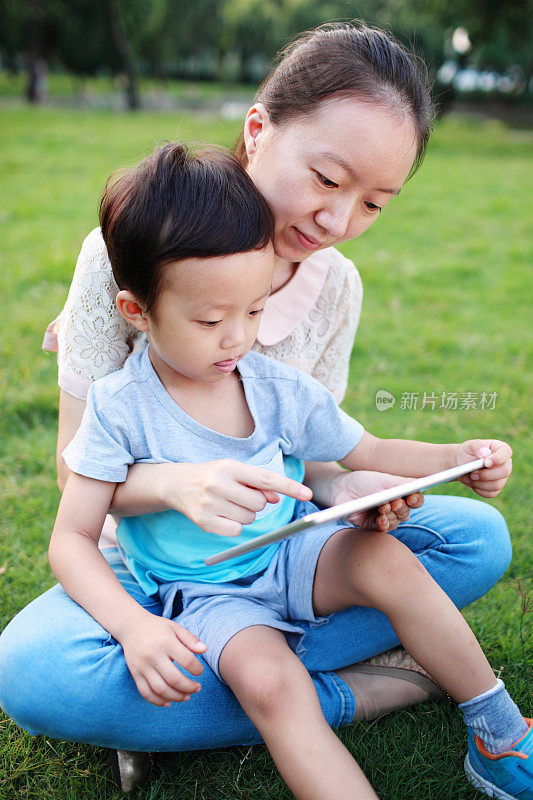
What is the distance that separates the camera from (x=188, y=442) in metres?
1.57

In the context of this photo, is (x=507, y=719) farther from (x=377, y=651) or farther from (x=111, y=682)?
(x=111, y=682)

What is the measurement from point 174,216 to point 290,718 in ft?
3.03

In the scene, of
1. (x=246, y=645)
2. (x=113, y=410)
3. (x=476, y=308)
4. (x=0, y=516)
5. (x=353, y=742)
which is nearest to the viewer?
(x=246, y=645)

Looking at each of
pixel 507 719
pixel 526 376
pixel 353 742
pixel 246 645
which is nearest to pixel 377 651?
pixel 353 742

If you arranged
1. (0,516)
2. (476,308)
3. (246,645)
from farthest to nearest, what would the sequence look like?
(476,308)
(0,516)
(246,645)

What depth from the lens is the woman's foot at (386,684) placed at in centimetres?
174

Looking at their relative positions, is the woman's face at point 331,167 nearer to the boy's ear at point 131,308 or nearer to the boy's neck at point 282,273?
the boy's neck at point 282,273

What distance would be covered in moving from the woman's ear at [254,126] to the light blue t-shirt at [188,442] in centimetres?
47

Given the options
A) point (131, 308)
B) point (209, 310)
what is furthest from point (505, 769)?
point (131, 308)

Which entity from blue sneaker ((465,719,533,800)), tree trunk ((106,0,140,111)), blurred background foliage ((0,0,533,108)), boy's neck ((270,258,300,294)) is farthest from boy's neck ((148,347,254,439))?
tree trunk ((106,0,140,111))

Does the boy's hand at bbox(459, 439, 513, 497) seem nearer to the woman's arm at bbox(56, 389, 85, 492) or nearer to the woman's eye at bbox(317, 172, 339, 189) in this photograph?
the woman's eye at bbox(317, 172, 339, 189)

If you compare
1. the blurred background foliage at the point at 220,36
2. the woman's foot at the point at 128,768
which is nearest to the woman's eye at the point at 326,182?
the woman's foot at the point at 128,768

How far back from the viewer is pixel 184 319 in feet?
4.71

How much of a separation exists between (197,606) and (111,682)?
0.72 feet
